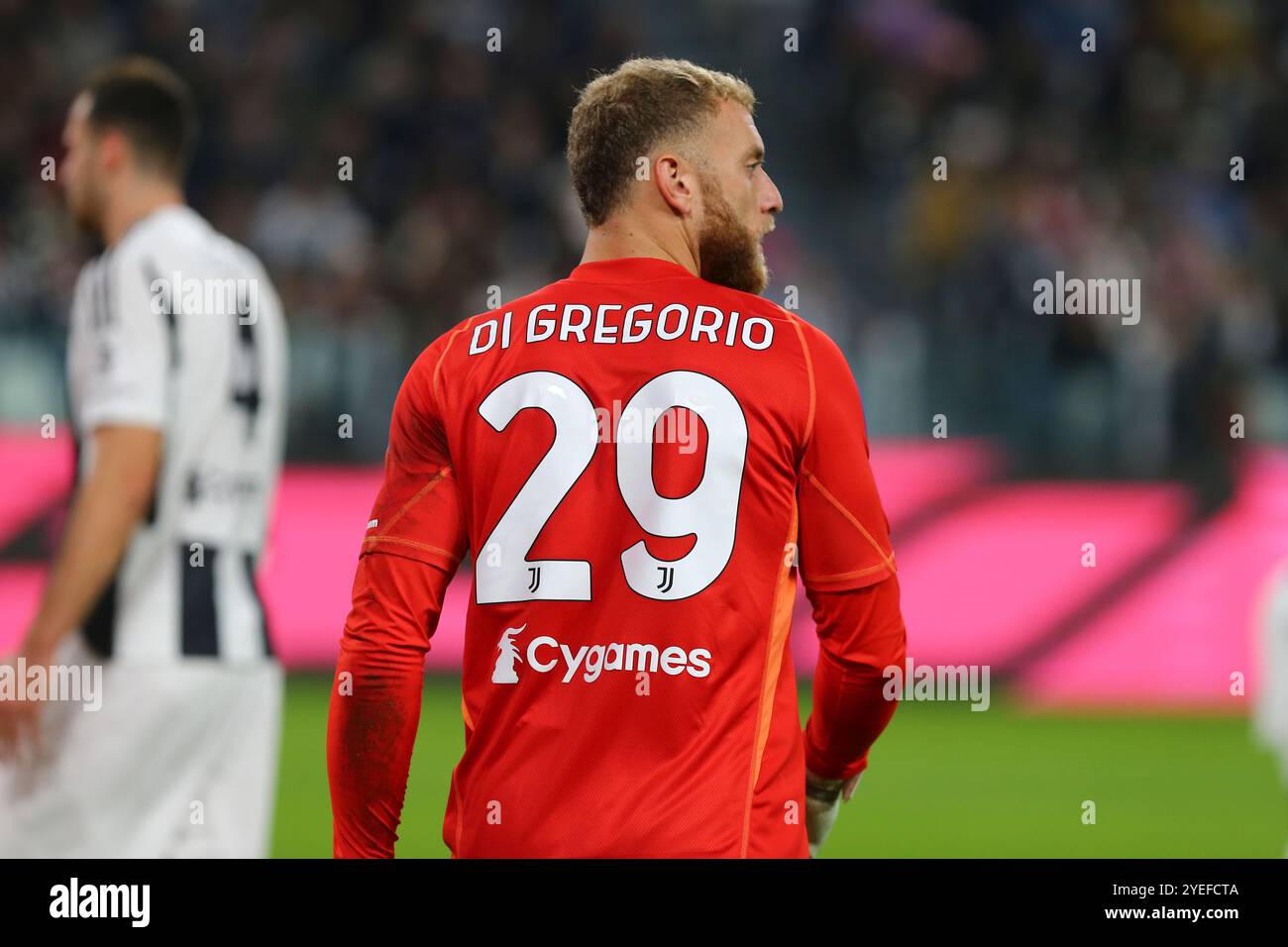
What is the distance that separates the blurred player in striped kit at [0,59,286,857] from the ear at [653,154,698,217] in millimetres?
1734

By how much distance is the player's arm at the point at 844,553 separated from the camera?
2777 millimetres

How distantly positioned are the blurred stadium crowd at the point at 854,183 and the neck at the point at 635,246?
23.3ft

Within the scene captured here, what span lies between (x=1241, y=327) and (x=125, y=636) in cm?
875

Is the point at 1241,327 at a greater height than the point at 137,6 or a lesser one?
lesser

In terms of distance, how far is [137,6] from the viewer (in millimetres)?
13133

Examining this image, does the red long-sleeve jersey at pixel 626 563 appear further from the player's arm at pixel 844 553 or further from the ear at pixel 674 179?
the ear at pixel 674 179

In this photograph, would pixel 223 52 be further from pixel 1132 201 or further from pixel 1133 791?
pixel 1133 791

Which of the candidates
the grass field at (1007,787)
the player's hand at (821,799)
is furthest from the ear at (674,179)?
the grass field at (1007,787)

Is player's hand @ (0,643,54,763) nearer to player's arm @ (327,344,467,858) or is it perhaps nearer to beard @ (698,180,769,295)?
player's arm @ (327,344,467,858)

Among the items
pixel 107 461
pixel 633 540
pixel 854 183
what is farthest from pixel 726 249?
pixel 854 183

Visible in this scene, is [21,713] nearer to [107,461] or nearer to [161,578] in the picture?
[161,578]

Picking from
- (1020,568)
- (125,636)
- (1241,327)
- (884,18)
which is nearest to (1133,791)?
(1020,568)

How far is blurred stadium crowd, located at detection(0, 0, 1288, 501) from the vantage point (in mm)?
10164

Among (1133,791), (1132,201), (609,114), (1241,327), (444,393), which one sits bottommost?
(1133,791)
